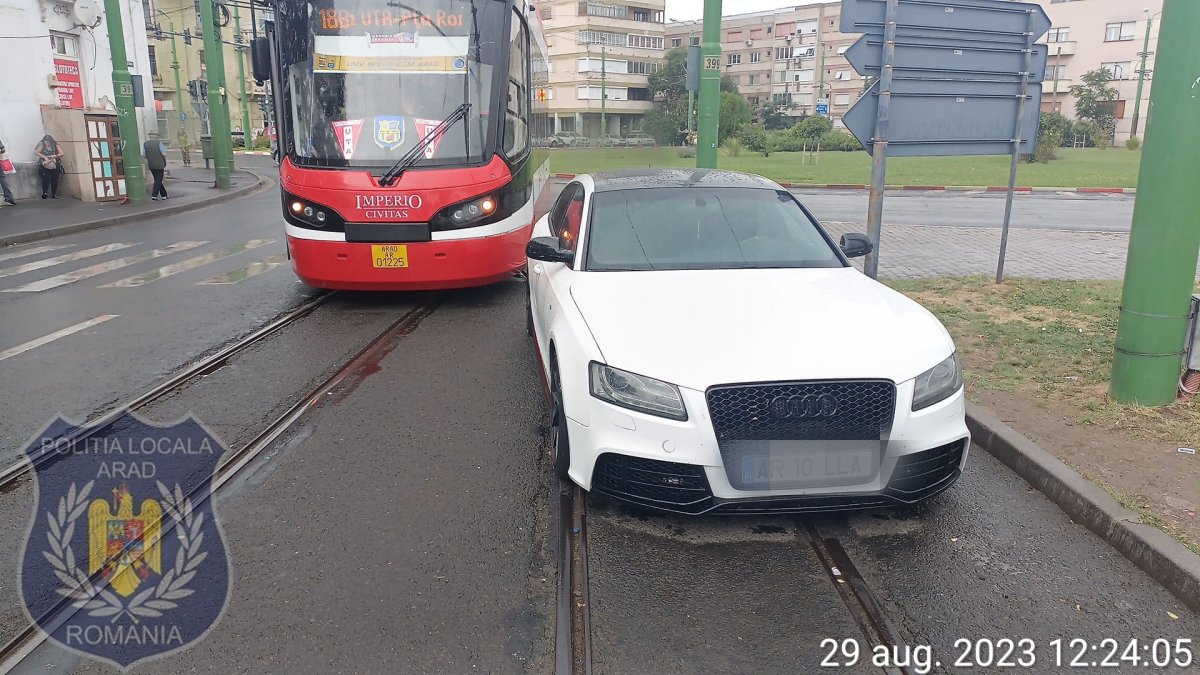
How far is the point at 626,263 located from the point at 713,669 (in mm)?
2645

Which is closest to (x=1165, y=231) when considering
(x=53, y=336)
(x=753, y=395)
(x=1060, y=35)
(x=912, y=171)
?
(x=753, y=395)

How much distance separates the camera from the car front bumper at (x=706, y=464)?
142 inches

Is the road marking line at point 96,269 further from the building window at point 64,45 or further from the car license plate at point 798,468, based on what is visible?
the building window at point 64,45

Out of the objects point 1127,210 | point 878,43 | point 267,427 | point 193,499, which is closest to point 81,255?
point 267,427

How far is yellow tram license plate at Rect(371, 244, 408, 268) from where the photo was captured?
8156 mm

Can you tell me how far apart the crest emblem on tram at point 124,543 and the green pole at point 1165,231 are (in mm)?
5119

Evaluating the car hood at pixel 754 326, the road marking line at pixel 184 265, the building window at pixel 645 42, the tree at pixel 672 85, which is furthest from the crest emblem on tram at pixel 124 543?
the building window at pixel 645 42

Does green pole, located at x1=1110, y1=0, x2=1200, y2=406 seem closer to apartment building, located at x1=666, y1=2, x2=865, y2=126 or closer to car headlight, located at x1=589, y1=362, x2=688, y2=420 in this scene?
car headlight, located at x1=589, y1=362, x2=688, y2=420

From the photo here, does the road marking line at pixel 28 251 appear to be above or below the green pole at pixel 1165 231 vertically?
below

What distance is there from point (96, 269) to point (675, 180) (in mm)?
9248

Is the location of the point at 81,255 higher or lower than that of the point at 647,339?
lower

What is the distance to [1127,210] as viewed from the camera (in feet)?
64.5

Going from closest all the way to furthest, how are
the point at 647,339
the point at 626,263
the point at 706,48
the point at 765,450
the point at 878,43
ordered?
the point at 765,450 → the point at 647,339 → the point at 626,263 → the point at 878,43 → the point at 706,48

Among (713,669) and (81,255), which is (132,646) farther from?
(81,255)
